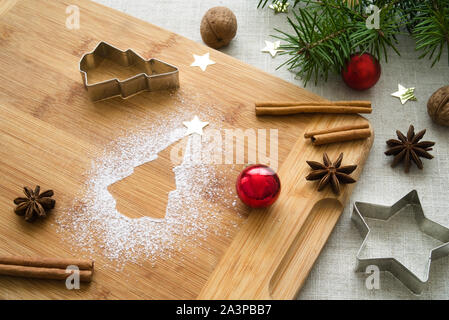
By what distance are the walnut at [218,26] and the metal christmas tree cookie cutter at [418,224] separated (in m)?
0.76

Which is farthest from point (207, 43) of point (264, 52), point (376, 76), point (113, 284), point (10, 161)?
point (113, 284)

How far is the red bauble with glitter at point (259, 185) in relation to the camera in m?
Answer: 1.50

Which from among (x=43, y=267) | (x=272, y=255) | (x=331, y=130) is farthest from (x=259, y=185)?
(x=43, y=267)

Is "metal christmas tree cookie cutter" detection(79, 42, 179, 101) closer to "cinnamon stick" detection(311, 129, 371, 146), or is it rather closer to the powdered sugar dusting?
the powdered sugar dusting

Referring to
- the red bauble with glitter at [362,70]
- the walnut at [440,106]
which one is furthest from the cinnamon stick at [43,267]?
the walnut at [440,106]

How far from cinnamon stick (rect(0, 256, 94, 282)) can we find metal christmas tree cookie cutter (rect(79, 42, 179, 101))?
1.85ft

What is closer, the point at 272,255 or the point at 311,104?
the point at 272,255

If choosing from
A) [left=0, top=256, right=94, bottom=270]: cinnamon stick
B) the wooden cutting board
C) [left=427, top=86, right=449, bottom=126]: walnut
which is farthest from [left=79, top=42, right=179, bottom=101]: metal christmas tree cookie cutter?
[left=427, top=86, right=449, bottom=126]: walnut

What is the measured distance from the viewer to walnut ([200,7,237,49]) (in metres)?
1.88

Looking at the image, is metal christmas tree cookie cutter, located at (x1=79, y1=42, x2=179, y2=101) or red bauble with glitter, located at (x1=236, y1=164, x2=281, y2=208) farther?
metal christmas tree cookie cutter, located at (x1=79, y1=42, x2=179, y2=101)

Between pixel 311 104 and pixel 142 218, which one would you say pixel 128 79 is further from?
pixel 311 104

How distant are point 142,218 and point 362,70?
87cm

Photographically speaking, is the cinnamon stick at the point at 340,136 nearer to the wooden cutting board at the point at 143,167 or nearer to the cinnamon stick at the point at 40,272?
the wooden cutting board at the point at 143,167

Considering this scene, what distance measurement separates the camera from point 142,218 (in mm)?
1580
